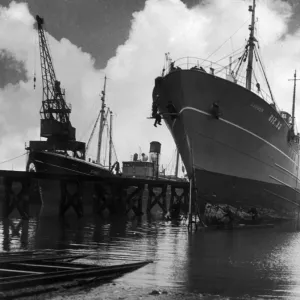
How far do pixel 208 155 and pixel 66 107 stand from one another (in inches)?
1261

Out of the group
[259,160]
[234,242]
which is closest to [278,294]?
[234,242]

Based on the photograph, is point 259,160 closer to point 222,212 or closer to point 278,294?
point 222,212

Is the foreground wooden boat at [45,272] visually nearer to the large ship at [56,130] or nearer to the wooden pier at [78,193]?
the wooden pier at [78,193]

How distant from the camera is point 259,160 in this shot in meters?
26.0

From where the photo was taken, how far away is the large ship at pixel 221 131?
23516 mm

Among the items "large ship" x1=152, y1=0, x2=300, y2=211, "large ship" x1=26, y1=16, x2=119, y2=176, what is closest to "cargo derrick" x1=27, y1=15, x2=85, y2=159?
"large ship" x1=26, y1=16, x2=119, y2=176

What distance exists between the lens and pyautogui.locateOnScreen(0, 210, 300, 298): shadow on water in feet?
27.3

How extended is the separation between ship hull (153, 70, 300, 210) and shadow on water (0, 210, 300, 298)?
4.97 meters

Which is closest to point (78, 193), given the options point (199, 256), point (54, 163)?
point (54, 163)

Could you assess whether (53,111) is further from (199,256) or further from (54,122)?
(199,256)

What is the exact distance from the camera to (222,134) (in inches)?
941

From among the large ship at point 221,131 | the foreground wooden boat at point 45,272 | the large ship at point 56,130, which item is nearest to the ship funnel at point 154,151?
the large ship at point 56,130

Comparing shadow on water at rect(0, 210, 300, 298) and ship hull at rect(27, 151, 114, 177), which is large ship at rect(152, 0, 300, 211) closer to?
shadow on water at rect(0, 210, 300, 298)

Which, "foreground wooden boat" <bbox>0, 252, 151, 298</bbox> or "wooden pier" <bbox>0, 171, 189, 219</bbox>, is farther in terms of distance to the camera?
"wooden pier" <bbox>0, 171, 189, 219</bbox>
